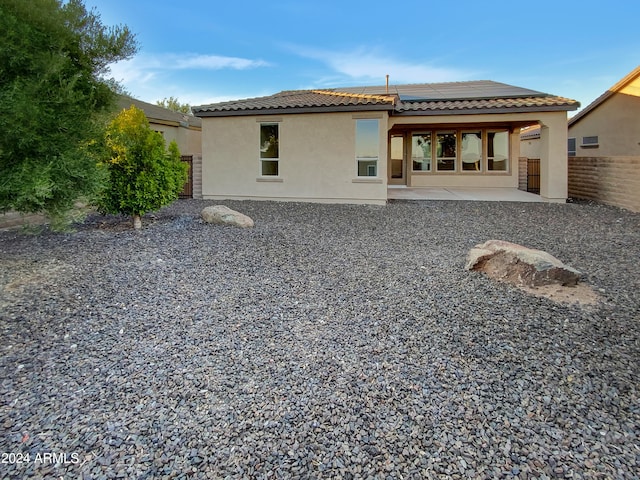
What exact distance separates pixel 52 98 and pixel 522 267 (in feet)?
21.5

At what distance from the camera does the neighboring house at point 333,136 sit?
12867 millimetres

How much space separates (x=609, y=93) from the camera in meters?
18.4

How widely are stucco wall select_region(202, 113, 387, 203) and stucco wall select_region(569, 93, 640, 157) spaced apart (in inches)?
458

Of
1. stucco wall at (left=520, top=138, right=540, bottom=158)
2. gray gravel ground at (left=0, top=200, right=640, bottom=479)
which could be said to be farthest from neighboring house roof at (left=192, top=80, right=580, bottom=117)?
stucco wall at (left=520, top=138, right=540, bottom=158)

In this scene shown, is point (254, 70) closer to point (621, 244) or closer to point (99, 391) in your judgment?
point (621, 244)

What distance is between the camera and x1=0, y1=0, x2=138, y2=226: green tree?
5207mm

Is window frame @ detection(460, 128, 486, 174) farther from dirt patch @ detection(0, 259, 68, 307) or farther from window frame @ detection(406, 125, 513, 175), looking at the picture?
dirt patch @ detection(0, 259, 68, 307)

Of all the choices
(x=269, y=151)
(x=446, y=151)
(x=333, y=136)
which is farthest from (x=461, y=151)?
(x=269, y=151)

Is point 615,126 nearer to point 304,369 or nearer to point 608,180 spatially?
point 608,180

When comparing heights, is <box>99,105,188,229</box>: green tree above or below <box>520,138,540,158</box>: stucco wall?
below

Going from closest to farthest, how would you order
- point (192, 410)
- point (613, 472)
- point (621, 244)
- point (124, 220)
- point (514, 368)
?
1. point (613, 472)
2. point (192, 410)
3. point (514, 368)
4. point (621, 244)
5. point (124, 220)

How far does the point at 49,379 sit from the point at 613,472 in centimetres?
370

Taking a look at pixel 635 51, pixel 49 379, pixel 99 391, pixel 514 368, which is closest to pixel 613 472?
pixel 514 368

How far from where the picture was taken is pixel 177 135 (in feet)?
73.7
